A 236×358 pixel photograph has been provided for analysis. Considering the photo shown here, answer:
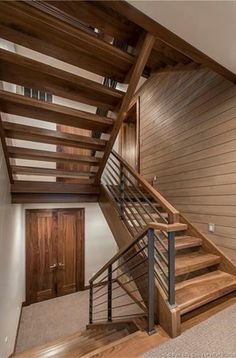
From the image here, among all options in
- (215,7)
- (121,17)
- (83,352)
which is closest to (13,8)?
(121,17)

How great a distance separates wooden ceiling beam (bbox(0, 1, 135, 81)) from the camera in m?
1.45

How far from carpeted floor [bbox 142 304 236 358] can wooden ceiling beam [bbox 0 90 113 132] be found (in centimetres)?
210

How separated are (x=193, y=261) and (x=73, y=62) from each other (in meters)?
2.38

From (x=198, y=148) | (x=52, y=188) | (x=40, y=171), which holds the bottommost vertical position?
(x=52, y=188)

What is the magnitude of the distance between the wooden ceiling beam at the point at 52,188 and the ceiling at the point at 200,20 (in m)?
2.35

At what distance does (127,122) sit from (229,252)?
4.84 meters

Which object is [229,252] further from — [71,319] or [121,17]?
[71,319]

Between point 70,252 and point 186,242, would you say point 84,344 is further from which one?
point 70,252

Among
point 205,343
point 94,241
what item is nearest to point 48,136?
point 205,343

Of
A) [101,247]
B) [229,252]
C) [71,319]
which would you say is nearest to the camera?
[229,252]

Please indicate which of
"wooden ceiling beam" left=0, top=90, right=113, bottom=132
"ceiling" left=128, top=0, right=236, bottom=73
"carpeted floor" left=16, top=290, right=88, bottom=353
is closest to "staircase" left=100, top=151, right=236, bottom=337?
"wooden ceiling beam" left=0, top=90, right=113, bottom=132

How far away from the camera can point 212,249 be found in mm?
2713

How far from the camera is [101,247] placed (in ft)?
17.9

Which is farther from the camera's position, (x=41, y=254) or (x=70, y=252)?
(x=70, y=252)
